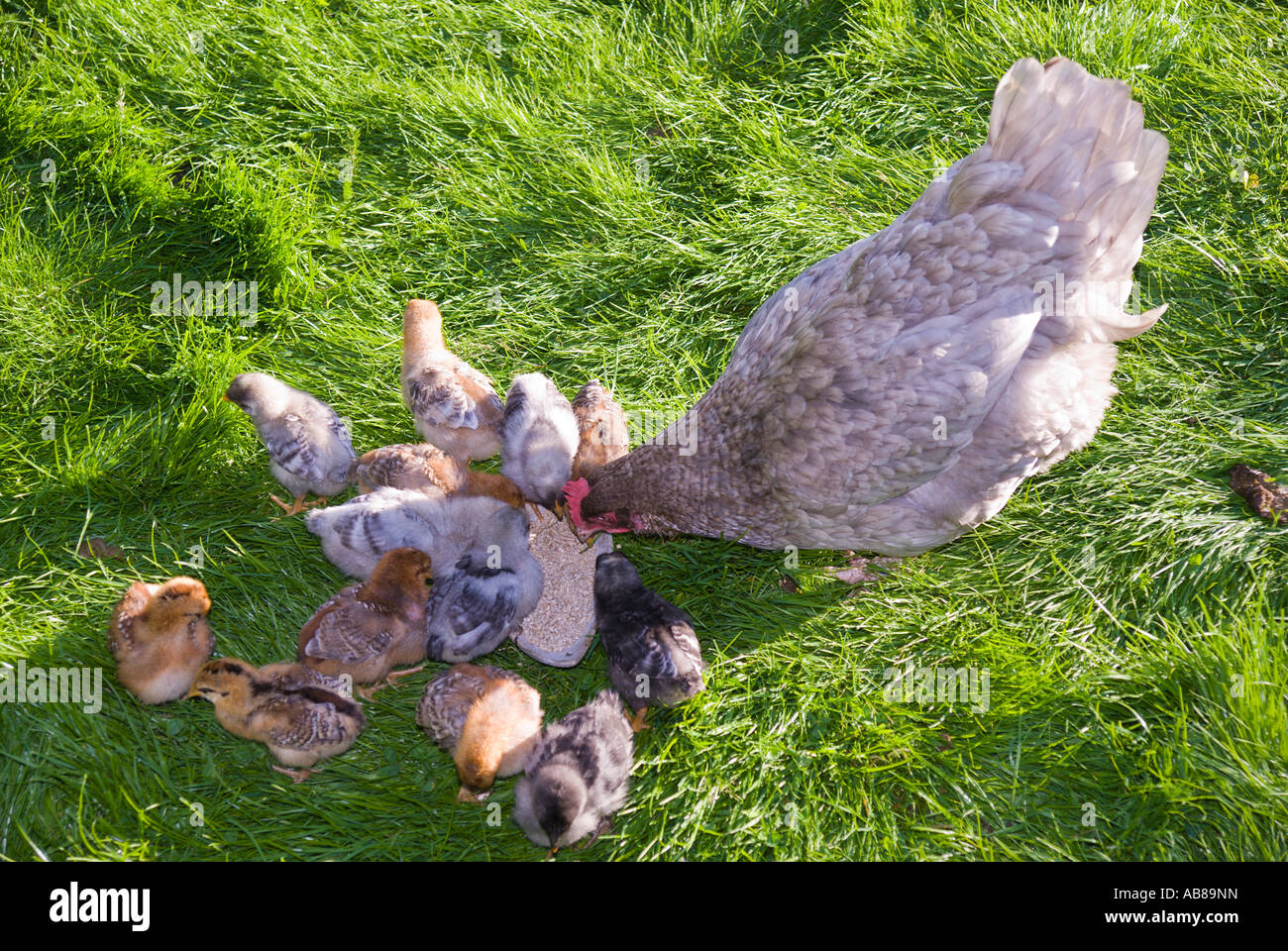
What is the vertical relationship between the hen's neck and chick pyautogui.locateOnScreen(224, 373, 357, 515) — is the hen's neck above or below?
below


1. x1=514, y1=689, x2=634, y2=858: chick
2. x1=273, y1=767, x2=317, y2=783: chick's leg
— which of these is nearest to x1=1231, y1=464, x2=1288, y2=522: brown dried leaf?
x1=514, y1=689, x2=634, y2=858: chick

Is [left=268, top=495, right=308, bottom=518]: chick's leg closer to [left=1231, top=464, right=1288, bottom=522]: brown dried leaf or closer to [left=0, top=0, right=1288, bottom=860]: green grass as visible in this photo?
[left=0, top=0, right=1288, bottom=860]: green grass

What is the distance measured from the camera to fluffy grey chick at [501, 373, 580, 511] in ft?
14.7

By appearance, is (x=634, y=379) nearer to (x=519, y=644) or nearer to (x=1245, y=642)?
Result: (x=519, y=644)

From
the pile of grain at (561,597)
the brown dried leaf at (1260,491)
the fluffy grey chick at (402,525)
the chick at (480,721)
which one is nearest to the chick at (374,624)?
the fluffy grey chick at (402,525)

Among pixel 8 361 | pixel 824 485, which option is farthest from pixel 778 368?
pixel 8 361

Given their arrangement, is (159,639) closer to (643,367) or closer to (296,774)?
(296,774)

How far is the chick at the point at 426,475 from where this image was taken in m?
4.38

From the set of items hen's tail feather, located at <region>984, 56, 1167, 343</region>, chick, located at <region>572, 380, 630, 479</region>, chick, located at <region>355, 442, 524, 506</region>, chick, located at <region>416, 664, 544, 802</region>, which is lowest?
chick, located at <region>416, 664, 544, 802</region>

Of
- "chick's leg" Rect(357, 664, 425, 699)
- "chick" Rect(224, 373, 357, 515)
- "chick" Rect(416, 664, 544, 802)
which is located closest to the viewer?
"chick" Rect(416, 664, 544, 802)

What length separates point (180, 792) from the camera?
392 cm

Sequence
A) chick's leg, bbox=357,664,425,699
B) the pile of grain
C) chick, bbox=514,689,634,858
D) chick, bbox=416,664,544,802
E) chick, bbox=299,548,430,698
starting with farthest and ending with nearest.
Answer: the pile of grain, chick's leg, bbox=357,664,425,699, chick, bbox=299,548,430,698, chick, bbox=416,664,544,802, chick, bbox=514,689,634,858

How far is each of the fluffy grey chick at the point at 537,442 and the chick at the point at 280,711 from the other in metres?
1.30

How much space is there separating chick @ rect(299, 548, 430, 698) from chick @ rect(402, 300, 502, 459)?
72cm
